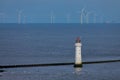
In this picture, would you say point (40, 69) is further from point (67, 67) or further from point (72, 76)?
point (72, 76)

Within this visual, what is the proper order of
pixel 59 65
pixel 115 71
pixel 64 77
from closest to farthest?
1. pixel 64 77
2. pixel 115 71
3. pixel 59 65

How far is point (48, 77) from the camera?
94.1 ft

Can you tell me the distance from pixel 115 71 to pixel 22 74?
5592 mm

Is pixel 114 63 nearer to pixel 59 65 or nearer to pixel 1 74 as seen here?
pixel 59 65

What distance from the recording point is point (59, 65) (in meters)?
35.2

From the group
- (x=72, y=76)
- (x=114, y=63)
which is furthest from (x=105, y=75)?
(x=114, y=63)

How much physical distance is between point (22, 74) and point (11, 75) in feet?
2.56

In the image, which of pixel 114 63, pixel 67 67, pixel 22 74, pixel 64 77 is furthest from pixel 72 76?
pixel 114 63

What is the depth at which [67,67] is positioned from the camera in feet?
111

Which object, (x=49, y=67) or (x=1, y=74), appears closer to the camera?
(x=1, y=74)

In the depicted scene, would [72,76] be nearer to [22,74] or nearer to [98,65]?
[22,74]

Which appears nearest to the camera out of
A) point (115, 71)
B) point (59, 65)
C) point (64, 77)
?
point (64, 77)

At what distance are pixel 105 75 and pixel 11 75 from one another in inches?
192

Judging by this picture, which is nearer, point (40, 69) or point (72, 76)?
point (72, 76)
